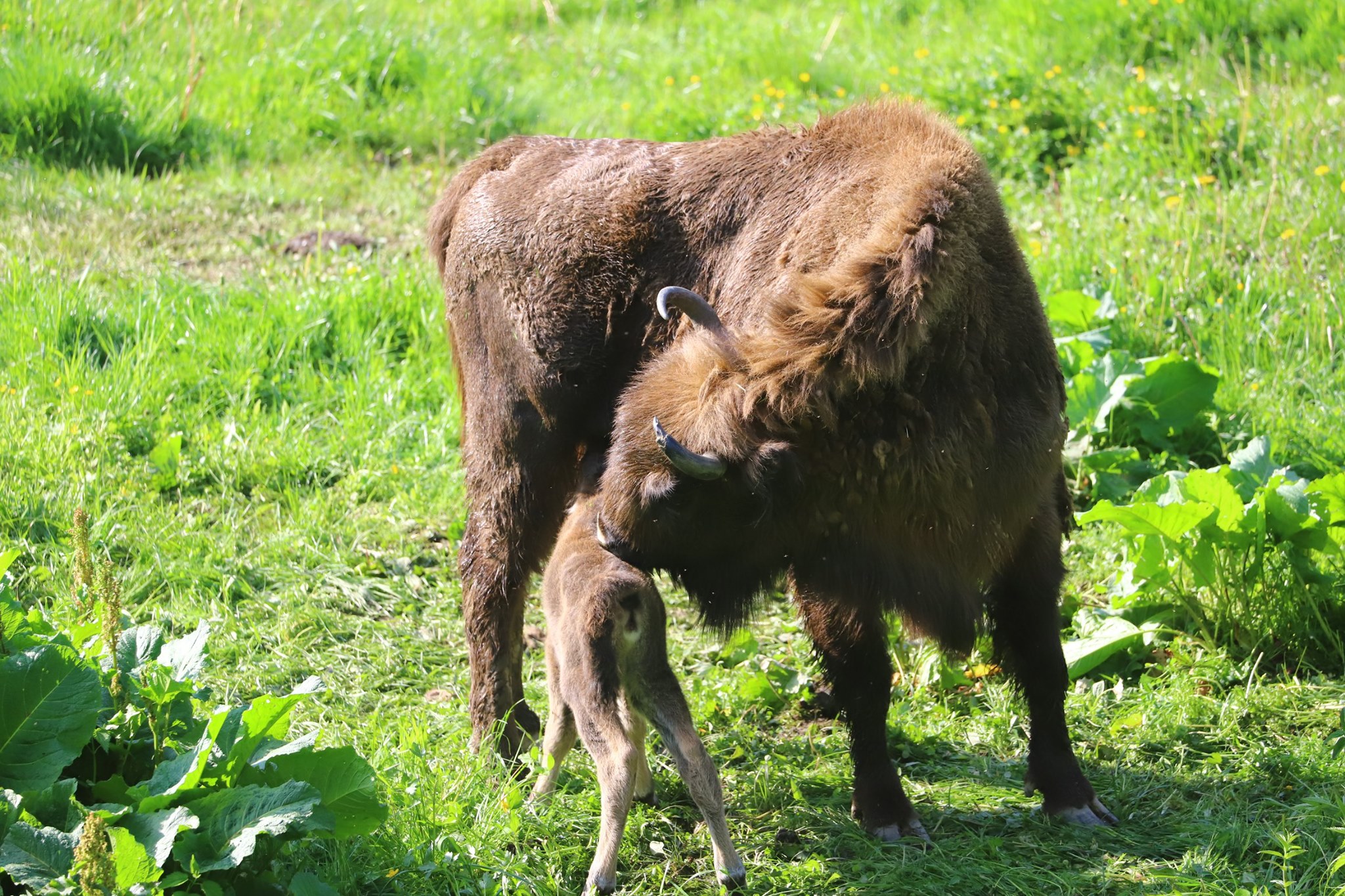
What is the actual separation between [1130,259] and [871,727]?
3.74 meters

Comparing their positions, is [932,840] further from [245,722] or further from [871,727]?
[245,722]

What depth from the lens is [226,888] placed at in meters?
2.99

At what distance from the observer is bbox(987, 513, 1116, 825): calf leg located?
3973 mm

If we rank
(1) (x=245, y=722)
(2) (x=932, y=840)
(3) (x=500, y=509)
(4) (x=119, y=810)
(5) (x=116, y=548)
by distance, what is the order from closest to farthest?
(4) (x=119, y=810) < (1) (x=245, y=722) < (2) (x=932, y=840) < (3) (x=500, y=509) < (5) (x=116, y=548)

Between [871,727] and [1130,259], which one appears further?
[1130,259]

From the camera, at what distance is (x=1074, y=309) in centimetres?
607

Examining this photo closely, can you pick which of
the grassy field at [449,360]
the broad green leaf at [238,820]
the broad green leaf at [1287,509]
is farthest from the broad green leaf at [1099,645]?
the broad green leaf at [238,820]

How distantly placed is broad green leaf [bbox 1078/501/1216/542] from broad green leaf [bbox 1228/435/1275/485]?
1.74ft

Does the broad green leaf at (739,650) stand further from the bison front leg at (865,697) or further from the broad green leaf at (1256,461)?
the broad green leaf at (1256,461)

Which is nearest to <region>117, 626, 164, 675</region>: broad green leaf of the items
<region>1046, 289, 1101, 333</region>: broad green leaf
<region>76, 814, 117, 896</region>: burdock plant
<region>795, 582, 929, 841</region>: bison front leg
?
<region>76, 814, 117, 896</region>: burdock plant

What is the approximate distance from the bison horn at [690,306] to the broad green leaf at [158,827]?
1.74 m

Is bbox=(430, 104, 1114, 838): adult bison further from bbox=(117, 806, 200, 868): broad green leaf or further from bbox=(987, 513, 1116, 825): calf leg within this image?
bbox=(117, 806, 200, 868): broad green leaf

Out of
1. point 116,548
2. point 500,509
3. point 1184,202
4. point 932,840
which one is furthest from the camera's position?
point 1184,202

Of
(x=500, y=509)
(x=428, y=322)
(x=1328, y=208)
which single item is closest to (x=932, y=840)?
(x=500, y=509)
